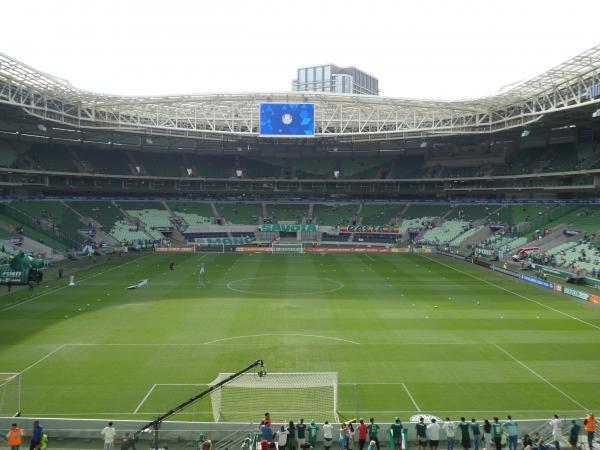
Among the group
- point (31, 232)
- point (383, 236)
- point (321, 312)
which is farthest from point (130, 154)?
point (321, 312)

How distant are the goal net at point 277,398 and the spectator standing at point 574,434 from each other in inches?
266

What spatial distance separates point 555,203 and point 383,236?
74.3ft

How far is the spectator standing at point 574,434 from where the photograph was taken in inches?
566

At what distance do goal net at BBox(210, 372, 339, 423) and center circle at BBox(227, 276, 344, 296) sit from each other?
62.4 feet

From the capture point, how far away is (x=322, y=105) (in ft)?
198

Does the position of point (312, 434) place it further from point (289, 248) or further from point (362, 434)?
point (289, 248)

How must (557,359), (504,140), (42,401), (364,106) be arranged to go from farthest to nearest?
1. (504,140)
2. (364,106)
3. (557,359)
4. (42,401)

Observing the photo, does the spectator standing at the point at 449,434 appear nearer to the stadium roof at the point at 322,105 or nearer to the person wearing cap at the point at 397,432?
the person wearing cap at the point at 397,432

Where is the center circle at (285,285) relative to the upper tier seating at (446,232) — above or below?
below

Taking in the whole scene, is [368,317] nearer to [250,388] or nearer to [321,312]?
[321,312]

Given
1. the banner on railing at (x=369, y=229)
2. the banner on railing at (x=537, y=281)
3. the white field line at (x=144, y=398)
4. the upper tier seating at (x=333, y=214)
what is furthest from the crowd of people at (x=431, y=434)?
the upper tier seating at (x=333, y=214)

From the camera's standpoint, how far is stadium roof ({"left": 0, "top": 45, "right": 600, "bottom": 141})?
43969 mm

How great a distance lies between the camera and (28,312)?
32.0 metres

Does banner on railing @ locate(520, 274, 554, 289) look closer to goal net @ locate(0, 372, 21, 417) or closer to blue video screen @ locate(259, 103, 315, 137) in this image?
blue video screen @ locate(259, 103, 315, 137)
